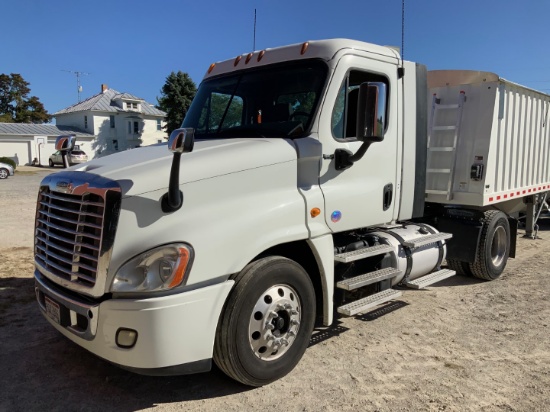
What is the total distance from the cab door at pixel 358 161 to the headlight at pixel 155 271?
58.1 inches

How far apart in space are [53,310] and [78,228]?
31.8 inches

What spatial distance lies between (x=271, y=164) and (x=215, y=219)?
2.29 ft

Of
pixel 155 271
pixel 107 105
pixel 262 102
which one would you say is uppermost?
pixel 107 105

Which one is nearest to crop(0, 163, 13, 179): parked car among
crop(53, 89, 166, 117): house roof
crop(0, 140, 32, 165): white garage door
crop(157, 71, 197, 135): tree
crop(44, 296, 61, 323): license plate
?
crop(0, 140, 32, 165): white garage door

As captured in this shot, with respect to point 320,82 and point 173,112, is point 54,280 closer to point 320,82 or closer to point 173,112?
point 320,82

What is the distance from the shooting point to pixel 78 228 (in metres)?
3.06

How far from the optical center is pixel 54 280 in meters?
3.37

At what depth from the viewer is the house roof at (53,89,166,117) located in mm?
53125

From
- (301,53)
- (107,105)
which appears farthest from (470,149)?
(107,105)

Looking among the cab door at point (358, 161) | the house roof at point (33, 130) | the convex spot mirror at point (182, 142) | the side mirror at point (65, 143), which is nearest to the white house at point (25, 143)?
the house roof at point (33, 130)

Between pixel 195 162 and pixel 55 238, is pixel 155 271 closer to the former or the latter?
pixel 195 162

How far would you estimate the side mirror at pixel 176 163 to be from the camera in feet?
9.11

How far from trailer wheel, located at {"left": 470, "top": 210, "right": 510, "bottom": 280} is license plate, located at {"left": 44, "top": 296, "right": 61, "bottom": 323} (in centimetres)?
527

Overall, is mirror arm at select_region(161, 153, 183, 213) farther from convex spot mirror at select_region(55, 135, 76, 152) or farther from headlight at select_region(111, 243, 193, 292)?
convex spot mirror at select_region(55, 135, 76, 152)
